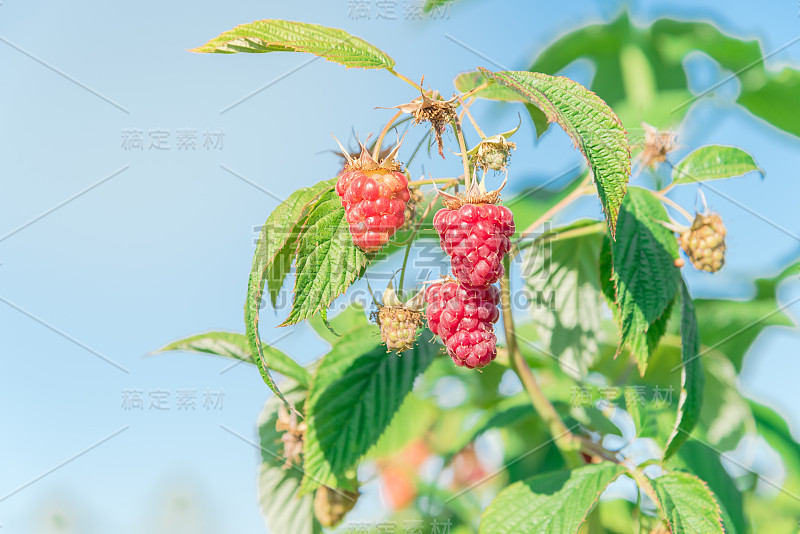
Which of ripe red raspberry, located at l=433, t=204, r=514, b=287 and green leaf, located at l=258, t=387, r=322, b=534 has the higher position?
ripe red raspberry, located at l=433, t=204, r=514, b=287

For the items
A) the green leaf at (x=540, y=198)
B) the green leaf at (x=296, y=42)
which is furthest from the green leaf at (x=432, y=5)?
the green leaf at (x=296, y=42)

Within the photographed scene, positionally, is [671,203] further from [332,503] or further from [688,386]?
[332,503]

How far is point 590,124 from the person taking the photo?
86cm

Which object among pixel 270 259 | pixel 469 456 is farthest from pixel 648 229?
pixel 469 456

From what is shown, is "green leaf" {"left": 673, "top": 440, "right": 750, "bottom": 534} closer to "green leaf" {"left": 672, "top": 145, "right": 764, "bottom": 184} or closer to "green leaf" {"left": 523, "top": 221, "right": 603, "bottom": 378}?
"green leaf" {"left": 523, "top": 221, "right": 603, "bottom": 378}

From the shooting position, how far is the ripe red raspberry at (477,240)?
0.93 meters

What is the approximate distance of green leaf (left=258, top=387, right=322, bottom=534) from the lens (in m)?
1.48

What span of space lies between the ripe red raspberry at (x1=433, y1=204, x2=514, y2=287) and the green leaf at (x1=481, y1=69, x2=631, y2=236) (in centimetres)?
16

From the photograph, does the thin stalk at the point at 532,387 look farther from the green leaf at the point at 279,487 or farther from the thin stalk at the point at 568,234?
the green leaf at the point at 279,487

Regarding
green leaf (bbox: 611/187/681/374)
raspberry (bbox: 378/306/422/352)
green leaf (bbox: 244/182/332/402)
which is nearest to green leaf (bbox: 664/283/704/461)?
green leaf (bbox: 611/187/681/374)

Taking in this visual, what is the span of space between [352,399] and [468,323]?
1.34 feet

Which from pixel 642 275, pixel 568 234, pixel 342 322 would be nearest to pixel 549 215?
pixel 568 234

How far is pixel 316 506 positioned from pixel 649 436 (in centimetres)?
72

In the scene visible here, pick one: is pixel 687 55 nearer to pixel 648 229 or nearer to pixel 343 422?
pixel 648 229
